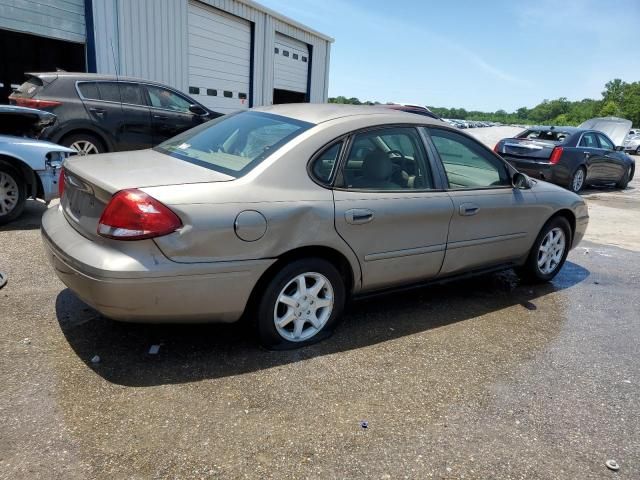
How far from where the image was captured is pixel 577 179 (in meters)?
11.7

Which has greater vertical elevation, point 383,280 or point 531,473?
point 383,280

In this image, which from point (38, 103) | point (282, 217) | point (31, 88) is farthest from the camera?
point (31, 88)

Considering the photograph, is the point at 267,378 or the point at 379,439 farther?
the point at 267,378

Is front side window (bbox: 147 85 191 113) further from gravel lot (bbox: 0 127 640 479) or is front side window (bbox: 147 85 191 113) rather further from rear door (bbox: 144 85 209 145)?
gravel lot (bbox: 0 127 640 479)

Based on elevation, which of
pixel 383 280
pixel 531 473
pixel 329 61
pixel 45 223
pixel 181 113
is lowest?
pixel 531 473

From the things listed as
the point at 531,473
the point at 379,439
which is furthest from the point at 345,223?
the point at 531,473

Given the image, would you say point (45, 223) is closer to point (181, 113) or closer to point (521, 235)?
point (521, 235)

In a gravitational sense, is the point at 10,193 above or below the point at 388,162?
below

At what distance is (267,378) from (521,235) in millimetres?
2715

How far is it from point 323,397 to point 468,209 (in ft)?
6.34

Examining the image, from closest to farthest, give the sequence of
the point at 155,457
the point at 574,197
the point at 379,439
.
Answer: the point at 155,457 < the point at 379,439 < the point at 574,197

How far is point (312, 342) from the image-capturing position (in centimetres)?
344

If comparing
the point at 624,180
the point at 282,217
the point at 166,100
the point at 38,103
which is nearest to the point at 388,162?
the point at 282,217

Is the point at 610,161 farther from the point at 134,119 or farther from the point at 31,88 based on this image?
the point at 31,88
